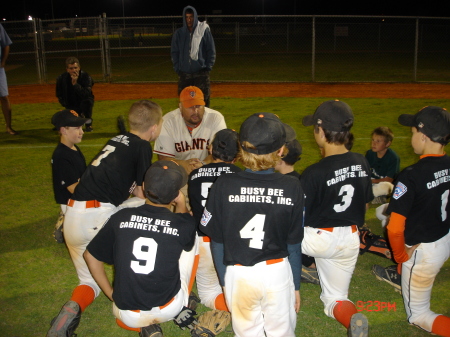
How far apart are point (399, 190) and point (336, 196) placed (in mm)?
474

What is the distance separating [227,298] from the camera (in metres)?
3.10

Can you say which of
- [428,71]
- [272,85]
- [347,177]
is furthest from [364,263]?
[428,71]

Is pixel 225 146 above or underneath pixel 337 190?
above

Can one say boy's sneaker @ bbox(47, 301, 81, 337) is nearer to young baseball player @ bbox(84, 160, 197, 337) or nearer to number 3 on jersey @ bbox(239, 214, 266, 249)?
young baseball player @ bbox(84, 160, 197, 337)

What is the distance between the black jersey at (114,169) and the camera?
4.02 metres

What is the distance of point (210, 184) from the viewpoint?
3.84 m

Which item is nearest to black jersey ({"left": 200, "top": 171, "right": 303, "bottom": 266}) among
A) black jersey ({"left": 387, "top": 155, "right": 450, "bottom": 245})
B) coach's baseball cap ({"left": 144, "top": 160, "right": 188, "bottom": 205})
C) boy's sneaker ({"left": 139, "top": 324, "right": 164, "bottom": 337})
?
coach's baseball cap ({"left": 144, "top": 160, "right": 188, "bottom": 205})

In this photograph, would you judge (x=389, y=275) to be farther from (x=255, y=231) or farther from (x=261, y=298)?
(x=255, y=231)

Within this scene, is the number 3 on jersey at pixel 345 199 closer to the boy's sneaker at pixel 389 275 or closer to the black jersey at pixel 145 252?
the black jersey at pixel 145 252

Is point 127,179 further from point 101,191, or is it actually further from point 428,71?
point 428,71

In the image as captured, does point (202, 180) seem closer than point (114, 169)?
Yes

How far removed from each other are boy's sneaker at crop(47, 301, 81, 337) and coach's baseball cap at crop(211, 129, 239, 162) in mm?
1732

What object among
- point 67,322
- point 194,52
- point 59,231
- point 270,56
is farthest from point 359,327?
point 270,56

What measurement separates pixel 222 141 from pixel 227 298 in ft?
4.43
